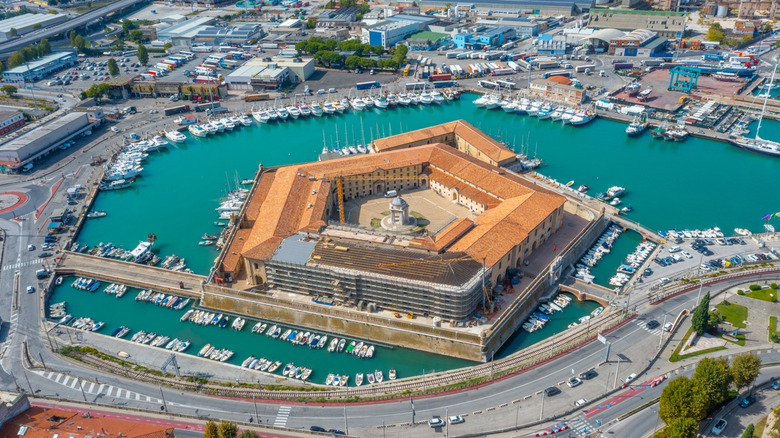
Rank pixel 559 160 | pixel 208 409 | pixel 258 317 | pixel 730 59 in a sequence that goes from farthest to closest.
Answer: pixel 730 59 → pixel 559 160 → pixel 258 317 → pixel 208 409

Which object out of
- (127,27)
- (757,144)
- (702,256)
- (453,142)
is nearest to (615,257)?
(702,256)

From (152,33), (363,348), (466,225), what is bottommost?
(363,348)

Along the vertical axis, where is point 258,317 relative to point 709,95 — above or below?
below

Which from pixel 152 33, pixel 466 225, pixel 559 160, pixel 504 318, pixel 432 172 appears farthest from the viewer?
pixel 152 33

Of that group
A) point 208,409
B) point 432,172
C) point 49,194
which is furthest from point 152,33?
point 208,409

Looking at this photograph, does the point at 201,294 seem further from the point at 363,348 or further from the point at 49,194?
the point at 49,194

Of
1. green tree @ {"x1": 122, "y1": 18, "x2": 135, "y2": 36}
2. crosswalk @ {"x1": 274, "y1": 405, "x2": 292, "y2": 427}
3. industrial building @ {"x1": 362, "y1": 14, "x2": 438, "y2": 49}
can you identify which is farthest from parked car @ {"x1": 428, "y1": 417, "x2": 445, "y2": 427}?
green tree @ {"x1": 122, "y1": 18, "x2": 135, "y2": 36}

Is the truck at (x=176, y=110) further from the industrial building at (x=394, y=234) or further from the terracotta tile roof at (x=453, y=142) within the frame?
the terracotta tile roof at (x=453, y=142)

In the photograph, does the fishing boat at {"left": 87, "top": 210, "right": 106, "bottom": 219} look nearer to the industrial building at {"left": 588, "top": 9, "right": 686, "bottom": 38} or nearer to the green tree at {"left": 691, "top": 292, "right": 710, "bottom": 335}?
the green tree at {"left": 691, "top": 292, "right": 710, "bottom": 335}
